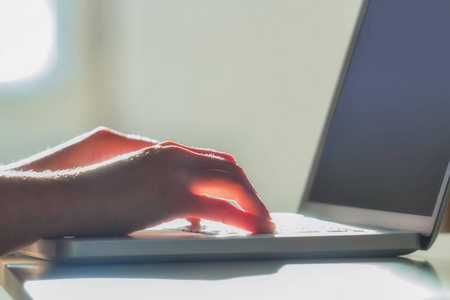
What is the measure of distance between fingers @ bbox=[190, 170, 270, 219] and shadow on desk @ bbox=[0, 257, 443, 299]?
9cm

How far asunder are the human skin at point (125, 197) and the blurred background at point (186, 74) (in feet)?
5.11

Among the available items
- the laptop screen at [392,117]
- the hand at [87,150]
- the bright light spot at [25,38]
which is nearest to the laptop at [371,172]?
the laptop screen at [392,117]

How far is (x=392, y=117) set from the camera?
833 millimetres

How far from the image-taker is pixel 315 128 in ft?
7.39

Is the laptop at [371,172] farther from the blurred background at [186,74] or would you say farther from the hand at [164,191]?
the blurred background at [186,74]

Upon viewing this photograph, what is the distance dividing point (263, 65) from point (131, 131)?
59 centimetres

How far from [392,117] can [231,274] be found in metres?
0.43

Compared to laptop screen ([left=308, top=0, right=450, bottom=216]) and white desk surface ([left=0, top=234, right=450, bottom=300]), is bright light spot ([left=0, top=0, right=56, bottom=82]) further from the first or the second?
white desk surface ([left=0, top=234, right=450, bottom=300])

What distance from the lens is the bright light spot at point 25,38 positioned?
2.45 meters

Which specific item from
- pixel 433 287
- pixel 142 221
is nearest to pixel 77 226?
pixel 142 221

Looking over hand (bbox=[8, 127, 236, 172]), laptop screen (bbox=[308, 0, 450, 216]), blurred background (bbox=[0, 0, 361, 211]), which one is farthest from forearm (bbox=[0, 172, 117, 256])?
blurred background (bbox=[0, 0, 361, 211])

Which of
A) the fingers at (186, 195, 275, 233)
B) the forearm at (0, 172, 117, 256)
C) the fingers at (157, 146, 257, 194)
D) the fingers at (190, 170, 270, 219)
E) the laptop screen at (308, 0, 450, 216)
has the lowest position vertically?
the forearm at (0, 172, 117, 256)

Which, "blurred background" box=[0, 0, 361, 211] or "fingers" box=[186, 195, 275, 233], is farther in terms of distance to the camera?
"blurred background" box=[0, 0, 361, 211]

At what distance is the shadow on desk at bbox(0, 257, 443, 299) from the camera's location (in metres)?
0.43
